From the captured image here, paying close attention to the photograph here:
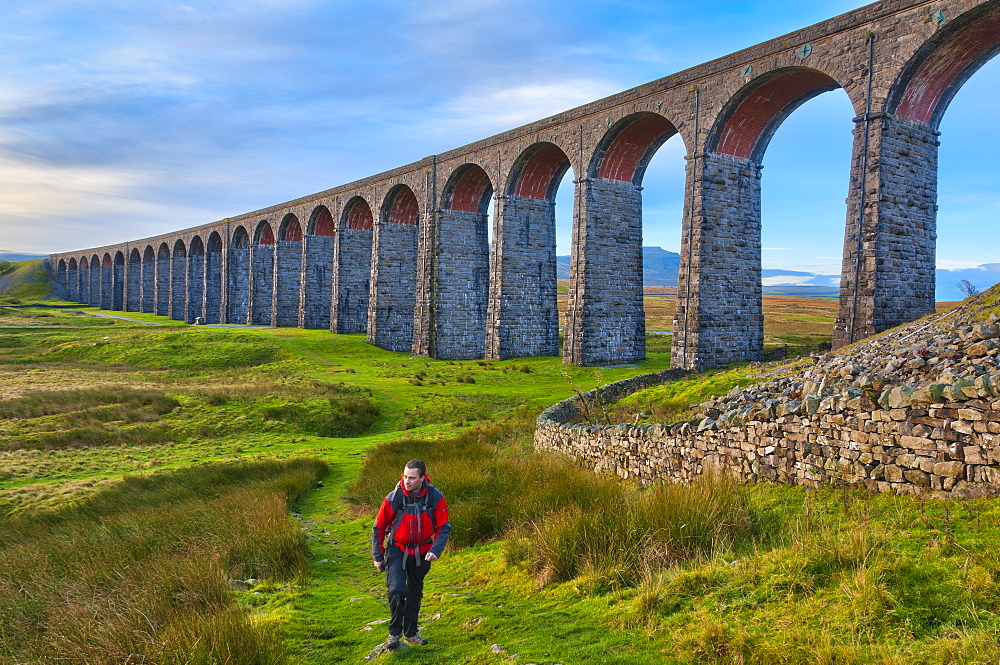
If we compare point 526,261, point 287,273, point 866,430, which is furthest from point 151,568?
point 287,273

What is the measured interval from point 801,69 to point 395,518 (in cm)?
1764

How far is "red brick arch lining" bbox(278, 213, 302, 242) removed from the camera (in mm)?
47875

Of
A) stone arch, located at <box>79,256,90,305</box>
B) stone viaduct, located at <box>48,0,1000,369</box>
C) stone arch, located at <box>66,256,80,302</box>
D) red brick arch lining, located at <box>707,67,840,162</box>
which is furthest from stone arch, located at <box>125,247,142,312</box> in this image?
red brick arch lining, located at <box>707,67,840,162</box>

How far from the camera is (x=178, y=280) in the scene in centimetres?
6750

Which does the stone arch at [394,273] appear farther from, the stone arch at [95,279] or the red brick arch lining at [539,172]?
the stone arch at [95,279]

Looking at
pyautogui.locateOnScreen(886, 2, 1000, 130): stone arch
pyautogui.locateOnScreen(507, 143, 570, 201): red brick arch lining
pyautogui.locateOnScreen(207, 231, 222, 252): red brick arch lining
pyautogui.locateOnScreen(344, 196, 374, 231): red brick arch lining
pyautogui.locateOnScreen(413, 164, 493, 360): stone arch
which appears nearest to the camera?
pyautogui.locateOnScreen(886, 2, 1000, 130): stone arch

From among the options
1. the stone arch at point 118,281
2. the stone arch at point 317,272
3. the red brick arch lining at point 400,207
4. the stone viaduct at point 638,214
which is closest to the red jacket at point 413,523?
the stone viaduct at point 638,214

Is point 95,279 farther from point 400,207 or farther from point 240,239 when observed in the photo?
point 400,207

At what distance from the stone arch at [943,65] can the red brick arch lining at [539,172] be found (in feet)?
46.0

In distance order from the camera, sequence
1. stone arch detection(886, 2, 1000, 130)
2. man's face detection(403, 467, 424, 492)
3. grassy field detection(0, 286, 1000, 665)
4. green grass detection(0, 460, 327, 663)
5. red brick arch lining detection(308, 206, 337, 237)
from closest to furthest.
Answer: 1. grassy field detection(0, 286, 1000, 665)
2. green grass detection(0, 460, 327, 663)
3. man's face detection(403, 467, 424, 492)
4. stone arch detection(886, 2, 1000, 130)
5. red brick arch lining detection(308, 206, 337, 237)

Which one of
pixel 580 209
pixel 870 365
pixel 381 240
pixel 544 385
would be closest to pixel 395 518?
pixel 870 365

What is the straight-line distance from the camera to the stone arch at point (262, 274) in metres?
51.4

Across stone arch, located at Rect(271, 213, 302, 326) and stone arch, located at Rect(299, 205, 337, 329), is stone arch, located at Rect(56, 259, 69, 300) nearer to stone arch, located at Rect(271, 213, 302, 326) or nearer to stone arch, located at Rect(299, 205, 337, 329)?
stone arch, located at Rect(271, 213, 302, 326)

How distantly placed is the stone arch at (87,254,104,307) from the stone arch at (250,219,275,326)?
2072 inches
